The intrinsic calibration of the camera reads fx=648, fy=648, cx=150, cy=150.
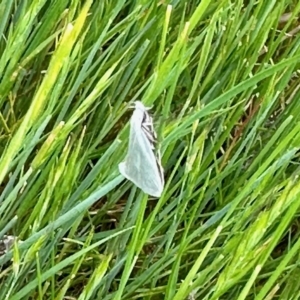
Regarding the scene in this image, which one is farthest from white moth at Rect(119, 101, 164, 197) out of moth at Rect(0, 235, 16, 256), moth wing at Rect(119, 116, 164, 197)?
moth at Rect(0, 235, 16, 256)

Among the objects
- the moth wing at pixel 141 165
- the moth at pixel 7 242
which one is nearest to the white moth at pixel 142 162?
the moth wing at pixel 141 165

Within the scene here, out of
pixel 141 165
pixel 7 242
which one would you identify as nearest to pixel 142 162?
pixel 141 165

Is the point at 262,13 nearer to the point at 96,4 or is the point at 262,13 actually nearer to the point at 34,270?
the point at 96,4

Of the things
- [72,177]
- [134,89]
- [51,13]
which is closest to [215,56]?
[134,89]

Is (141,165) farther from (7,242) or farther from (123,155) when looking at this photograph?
(7,242)

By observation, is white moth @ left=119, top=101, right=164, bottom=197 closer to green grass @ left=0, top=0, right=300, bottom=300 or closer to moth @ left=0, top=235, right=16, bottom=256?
green grass @ left=0, top=0, right=300, bottom=300

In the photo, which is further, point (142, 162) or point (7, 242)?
point (7, 242)

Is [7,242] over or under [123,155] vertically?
under
